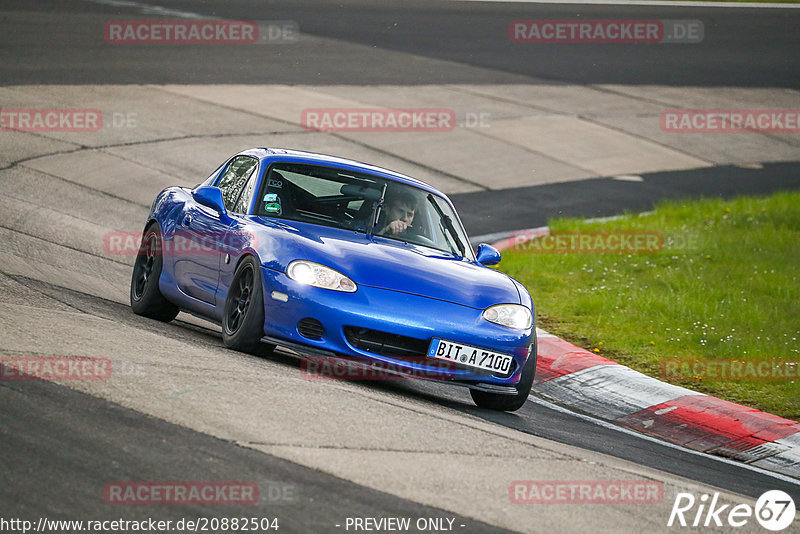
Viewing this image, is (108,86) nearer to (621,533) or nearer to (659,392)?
(659,392)

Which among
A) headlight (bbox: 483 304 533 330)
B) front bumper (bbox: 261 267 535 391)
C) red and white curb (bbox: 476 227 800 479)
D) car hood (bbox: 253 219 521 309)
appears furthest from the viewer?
red and white curb (bbox: 476 227 800 479)

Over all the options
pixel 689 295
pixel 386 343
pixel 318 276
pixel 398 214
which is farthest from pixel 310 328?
pixel 689 295

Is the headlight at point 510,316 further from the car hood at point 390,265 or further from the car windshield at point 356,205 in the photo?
the car windshield at point 356,205

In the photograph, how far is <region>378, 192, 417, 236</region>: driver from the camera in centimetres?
824

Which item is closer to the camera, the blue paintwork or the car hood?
the blue paintwork

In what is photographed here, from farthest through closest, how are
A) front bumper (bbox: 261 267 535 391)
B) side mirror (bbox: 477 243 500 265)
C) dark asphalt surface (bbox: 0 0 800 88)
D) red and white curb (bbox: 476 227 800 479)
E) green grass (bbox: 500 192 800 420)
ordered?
1. dark asphalt surface (bbox: 0 0 800 88)
2. green grass (bbox: 500 192 800 420)
3. side mirror (bbox: 477 243 500 265)
4. red and white curb (bbox: 476 227 800 479)
5. front bumper (bbox: 261 267 535 391)

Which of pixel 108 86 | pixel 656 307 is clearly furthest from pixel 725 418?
pixel 108 86

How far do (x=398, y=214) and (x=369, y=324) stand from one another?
5.08 feet

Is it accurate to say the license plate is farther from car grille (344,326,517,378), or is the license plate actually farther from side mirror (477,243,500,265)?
side mirror (477,243,500,265)

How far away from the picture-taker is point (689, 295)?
11.7 m

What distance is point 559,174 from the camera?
19406 millimetres

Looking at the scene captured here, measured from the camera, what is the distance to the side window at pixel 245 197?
829cm

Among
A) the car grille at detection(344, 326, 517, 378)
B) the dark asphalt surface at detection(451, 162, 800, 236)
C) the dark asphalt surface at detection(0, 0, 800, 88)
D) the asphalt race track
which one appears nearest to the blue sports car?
the car grille at detection(344, 326, 517, 378)

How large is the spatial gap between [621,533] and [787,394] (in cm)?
434
